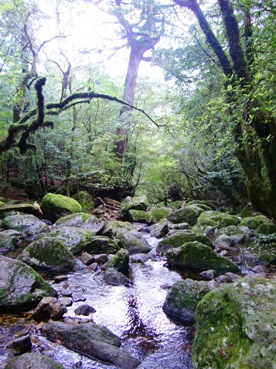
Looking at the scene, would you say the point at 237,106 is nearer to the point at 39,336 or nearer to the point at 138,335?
the point at 138,335

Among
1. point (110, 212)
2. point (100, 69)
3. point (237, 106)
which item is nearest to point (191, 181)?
point (110, 212)

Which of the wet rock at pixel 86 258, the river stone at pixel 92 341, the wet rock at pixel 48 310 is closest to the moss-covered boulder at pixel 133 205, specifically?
the wet rock at pixel 86 258

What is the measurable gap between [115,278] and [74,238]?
79.4 inches

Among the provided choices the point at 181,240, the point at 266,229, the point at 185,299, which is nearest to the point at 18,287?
the point at 185,299

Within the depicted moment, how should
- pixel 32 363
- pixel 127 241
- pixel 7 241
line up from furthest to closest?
pixel 127 241, pixel 7 241, pixel 32 363

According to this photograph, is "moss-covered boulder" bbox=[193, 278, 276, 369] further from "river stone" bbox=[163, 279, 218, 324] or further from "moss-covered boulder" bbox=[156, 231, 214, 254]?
"moss-covered boulder" bbox=[156, 231, 214, 254]

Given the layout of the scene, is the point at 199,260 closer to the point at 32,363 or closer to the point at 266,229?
the point at 266,229

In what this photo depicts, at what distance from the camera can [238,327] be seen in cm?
225

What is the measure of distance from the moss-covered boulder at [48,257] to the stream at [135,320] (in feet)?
1.03

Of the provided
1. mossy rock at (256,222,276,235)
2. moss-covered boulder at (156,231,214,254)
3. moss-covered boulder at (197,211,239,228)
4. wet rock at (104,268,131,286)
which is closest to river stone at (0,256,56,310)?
wet rock at (104,268,131,286)

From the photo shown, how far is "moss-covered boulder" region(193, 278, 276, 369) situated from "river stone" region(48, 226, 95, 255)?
4249 millimetres

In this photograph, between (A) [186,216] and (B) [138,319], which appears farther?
(A) [186,216]

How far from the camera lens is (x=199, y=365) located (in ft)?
7.47

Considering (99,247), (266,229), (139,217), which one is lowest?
(139,217)
